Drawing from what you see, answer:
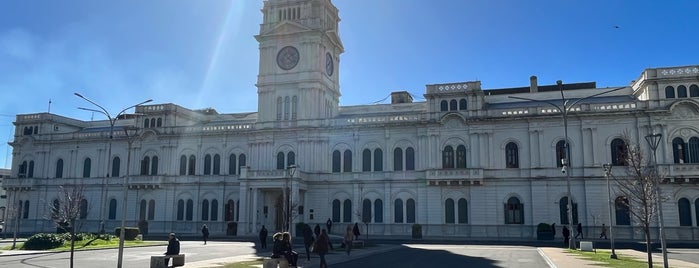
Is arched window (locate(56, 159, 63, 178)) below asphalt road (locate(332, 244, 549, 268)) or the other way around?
the other way around

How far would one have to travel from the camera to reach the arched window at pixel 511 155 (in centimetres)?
5766

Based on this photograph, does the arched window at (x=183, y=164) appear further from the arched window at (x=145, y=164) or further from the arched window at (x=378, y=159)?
the arched window at (x=378, y=159)

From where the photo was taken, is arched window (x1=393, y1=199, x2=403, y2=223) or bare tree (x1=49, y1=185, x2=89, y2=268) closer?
bare tree (x1=49, y1=185, x2=89, y2=268)

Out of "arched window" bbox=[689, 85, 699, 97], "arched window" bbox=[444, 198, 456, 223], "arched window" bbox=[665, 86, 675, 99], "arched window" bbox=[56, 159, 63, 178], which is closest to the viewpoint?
"arched window" bbox=[689, 85, 699, 97]

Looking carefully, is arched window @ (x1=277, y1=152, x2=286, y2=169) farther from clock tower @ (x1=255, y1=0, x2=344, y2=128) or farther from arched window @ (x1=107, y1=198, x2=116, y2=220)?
arched window @ (x1=107, y1=198, x2=116, y2=220)

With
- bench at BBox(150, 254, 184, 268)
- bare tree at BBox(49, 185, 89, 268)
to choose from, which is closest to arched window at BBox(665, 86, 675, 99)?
bench at BBox(150, 254, 184, 268)

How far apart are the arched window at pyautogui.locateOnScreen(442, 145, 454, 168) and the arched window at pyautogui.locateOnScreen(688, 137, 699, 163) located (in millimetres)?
21201

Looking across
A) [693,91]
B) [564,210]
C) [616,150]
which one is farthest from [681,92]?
[564,210]

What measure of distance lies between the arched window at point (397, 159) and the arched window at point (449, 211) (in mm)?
6223

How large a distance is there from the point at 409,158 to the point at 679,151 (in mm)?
24965

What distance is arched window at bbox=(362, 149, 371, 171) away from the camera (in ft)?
206

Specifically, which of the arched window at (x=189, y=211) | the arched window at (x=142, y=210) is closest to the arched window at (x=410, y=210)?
the arched window at (x=189, y=211)

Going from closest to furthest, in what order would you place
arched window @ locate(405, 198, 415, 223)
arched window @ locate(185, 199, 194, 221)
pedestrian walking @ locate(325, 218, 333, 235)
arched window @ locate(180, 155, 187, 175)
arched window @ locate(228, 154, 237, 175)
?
1. pedestrian walking @ locate(325, 218, 333, 235)
2. arched window @ locate(405, 198, 415, 223)
3. arched window @ locate(228, 154, 237, 175)
4. arched window @ locate(185, 199, 194, 221)
5. arched window @ locate(180, 155, 187, 175)

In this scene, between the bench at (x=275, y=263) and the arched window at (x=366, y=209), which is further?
the arched window at (x=366, y=209)
